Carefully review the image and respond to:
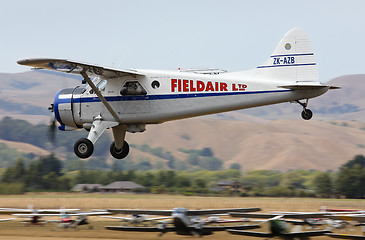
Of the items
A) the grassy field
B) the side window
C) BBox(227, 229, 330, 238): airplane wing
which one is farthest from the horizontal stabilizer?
the grassy field

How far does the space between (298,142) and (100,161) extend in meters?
43.8

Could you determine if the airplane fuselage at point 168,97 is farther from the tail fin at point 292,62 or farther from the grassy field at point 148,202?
the grassy field at point 148,202

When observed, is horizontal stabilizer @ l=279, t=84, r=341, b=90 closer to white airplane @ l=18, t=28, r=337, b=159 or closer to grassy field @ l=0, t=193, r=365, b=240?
white airplane @ l=18, t=28, r=337, b=159

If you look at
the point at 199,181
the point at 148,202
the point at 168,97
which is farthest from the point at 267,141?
the point at 168,97

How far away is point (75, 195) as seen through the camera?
51.8 meters

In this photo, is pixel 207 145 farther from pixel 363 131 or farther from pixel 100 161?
pixel 363 131

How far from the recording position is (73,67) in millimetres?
23266

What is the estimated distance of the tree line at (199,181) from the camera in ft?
183

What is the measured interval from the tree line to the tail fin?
32.5 meters

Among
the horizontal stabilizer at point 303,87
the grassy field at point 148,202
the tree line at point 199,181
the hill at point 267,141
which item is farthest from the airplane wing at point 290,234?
the hill at point 267,141

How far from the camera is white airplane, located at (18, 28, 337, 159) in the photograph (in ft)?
74.1

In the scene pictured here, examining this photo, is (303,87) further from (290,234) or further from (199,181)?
(199,181)

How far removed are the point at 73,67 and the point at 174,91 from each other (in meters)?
4.02

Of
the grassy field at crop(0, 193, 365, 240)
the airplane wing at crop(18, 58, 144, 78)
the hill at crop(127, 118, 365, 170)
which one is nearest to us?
the airplane wing at crop(18, 58, 144, 78)
